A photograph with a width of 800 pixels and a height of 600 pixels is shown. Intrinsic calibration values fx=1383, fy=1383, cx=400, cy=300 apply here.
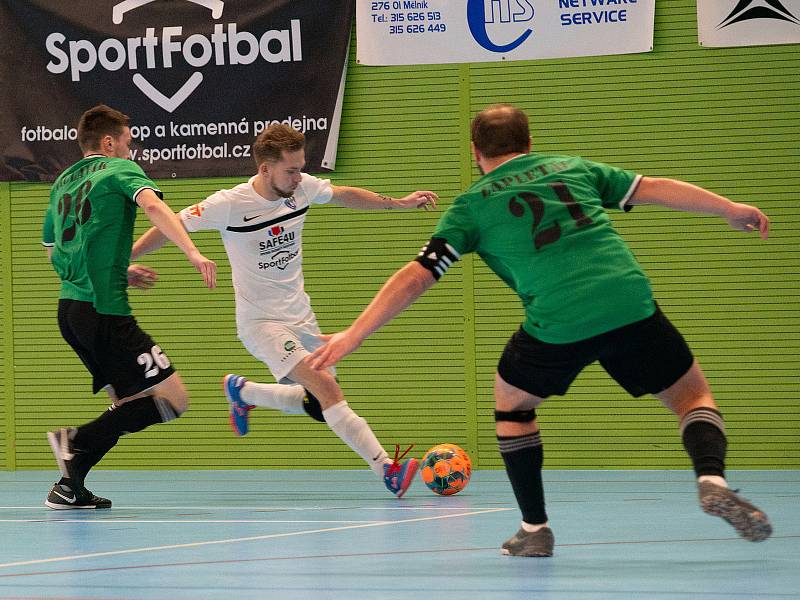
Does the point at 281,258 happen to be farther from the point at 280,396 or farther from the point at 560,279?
the point at 560,279

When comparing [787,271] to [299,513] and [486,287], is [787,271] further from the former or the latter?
[299,513]

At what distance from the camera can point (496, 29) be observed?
10.3 meters

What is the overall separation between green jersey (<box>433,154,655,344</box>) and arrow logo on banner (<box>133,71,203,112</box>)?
20.0 feet

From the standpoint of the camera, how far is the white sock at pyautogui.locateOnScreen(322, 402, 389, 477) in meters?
8.05

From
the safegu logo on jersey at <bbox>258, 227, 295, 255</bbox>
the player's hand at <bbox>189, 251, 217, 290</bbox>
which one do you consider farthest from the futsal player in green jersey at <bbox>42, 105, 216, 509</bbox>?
the player's hand at <bbox>189, 251, 217, 290</bbox>

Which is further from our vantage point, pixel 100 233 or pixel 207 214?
pixel 207 214

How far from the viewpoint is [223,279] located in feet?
35.5

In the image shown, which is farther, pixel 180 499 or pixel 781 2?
pixel 781 2

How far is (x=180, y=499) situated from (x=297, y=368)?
3.79 feet

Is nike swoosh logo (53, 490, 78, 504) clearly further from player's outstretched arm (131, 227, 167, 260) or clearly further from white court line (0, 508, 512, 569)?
white court line (0, 508, 512, 569)

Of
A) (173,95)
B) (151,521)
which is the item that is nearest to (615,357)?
(151,521)

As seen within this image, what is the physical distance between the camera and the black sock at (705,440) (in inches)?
191

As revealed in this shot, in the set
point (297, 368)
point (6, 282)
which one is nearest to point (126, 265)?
point (297, 368)

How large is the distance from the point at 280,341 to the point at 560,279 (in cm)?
339
